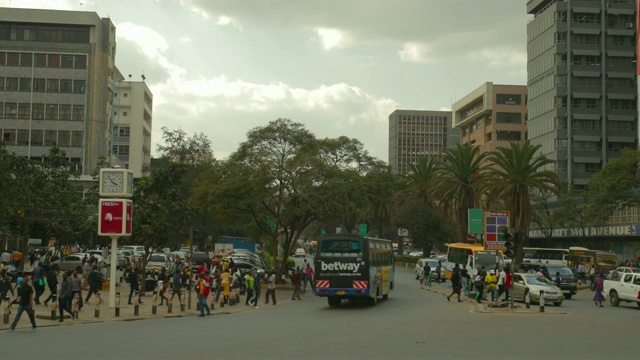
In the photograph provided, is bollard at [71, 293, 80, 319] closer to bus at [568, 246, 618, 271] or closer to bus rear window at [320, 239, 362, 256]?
bus rear window at [320, 239, 362, 256]

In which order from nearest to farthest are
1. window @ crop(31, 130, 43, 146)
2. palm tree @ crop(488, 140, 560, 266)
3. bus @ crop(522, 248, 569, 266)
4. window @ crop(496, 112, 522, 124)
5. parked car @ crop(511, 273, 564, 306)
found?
parked car @ crop(511, 273, 564, 306) → palm tree @ crop(488, 140, 560, 266) → bus @ crop(522, 248, 569, 266) → window @ crop(31, 130, 43, 146) → window @ crop(496, 112, 522, 124)

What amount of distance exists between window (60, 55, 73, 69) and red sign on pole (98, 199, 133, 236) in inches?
2316

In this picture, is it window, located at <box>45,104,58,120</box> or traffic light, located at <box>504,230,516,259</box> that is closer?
traffic light, located at <box>504,230,516,259</box>

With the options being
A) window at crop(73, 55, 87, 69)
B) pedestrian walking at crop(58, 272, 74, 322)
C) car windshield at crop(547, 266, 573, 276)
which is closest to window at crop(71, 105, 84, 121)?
window at crop(73, 55, 87, 69)

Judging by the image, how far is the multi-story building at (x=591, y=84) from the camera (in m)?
97.6

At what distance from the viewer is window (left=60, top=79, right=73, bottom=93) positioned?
278 feet

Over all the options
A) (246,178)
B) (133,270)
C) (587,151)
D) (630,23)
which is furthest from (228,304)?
(630,23)

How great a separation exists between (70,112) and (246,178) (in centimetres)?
4395

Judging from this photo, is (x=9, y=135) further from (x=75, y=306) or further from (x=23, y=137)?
(x=75, y=306)

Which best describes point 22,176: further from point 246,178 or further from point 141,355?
point 141,355

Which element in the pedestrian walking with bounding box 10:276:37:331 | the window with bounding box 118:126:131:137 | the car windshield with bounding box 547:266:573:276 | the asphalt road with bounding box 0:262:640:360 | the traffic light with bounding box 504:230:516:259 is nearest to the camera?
the asphalt road with bounding box 0:262:640:360

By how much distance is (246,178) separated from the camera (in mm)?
48375

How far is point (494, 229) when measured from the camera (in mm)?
36281

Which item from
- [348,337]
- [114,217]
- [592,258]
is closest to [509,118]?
[592,258]
